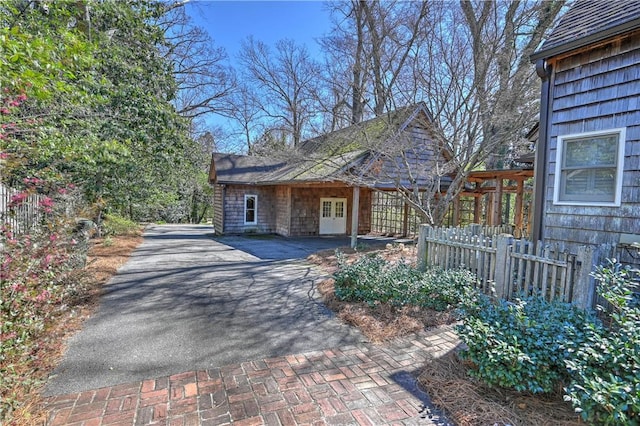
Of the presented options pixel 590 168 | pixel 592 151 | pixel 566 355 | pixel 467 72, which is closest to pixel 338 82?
pixel 467 72

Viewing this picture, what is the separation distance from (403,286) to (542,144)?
3.50 m

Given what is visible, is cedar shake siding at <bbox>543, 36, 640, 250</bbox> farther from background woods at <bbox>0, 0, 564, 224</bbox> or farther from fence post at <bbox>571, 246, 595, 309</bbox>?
A: background woods at <bbox>0, 0, 564, 224</bbox>

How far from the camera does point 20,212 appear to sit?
588cm

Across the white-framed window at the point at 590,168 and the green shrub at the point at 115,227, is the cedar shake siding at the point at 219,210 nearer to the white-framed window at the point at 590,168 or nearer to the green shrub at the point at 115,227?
the green shrub at the point at 115,227

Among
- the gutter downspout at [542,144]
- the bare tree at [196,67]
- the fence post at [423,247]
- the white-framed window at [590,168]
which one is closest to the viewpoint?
the white-framed window at [590,168]

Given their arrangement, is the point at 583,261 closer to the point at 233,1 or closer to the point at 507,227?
the point at 507,227

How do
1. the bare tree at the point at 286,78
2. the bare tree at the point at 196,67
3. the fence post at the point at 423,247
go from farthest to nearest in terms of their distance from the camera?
the bare tree at the point at 196,67 → the bare tree at the point at 286,78 → the fence post at the point at 423,247

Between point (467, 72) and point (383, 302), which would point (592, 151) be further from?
point (383, 302)

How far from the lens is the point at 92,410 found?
8.38 feet

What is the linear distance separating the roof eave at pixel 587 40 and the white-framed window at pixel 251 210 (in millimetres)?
12964

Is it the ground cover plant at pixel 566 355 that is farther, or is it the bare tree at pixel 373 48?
the bare tree at pixel 373 48

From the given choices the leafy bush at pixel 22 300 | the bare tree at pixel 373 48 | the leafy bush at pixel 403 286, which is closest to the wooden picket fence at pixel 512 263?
the leafy bush at pixel 403 286

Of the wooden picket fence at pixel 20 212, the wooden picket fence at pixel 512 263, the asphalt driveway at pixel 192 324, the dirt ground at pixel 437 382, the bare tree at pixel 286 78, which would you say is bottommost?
the asphalt driveway at pixel 192 324

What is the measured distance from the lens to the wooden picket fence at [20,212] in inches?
192
